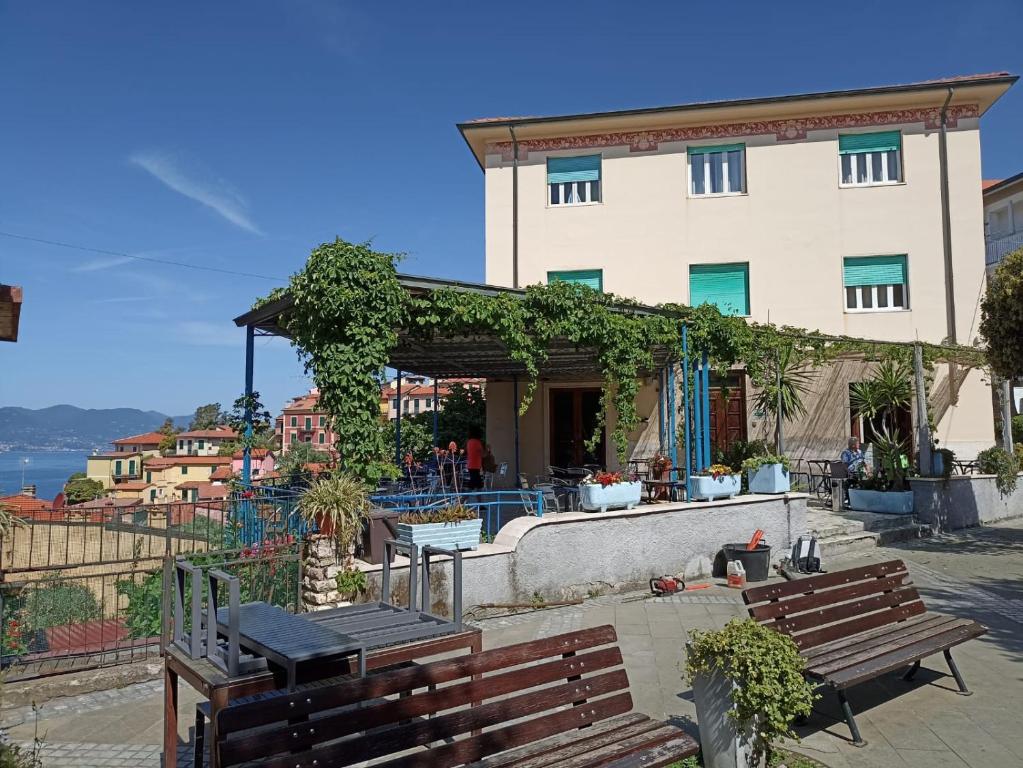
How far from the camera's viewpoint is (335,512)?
6906 mm

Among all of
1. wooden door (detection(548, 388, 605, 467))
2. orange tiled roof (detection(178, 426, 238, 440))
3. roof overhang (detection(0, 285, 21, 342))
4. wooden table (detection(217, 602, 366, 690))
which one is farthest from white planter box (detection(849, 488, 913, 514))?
orange tiled roof (detection(178, 426, 238, 440))

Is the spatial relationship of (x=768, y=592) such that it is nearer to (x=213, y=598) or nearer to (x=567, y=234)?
(x=213, y=598)

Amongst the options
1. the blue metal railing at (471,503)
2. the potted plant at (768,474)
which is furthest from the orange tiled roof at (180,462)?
the potted plant at (768,474)

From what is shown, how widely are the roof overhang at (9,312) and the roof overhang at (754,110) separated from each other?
1438 centimetres

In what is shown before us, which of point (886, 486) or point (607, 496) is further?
point (886, 486)

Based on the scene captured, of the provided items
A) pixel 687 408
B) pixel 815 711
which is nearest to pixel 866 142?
pixel 687 408

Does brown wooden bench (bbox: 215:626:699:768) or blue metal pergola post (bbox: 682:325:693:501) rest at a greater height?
blue metal pergola post (bbox: 682:325:693:501)

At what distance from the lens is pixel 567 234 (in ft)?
57.2

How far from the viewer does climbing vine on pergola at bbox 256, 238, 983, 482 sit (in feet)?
26.3

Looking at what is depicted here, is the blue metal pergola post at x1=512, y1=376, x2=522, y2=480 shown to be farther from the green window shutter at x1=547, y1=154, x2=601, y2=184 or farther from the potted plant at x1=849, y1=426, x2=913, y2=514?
the potted plant at x1=849, y1=426, x2=913, y2=514

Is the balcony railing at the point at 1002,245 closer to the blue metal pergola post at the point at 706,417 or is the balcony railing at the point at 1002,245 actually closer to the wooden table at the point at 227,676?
the blue metal pergola post at the point at 706,417

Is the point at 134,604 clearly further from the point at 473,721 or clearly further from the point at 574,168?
the point at 574,168

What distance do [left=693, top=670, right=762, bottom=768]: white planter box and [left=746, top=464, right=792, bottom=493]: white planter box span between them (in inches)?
279

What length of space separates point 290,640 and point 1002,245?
35.4 m
